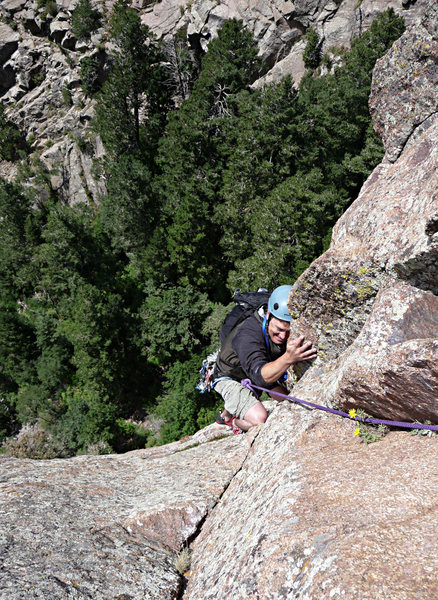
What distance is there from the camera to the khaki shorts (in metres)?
7.19

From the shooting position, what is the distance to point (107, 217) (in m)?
40.0

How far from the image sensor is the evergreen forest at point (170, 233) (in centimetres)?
2339

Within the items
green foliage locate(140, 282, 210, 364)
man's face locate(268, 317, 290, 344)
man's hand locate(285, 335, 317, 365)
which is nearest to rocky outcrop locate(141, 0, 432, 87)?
green foliage locate(140, 282, 210, 364)

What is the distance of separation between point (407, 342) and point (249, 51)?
35.3 m

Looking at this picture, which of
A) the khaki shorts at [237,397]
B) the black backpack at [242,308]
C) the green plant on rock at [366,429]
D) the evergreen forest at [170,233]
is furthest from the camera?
the evergreen forest at [170,233]

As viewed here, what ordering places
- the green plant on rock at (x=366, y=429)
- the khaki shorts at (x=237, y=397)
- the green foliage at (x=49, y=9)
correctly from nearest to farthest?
the green plant on rock at (x=366, y=429) < the khaki shorts at (x=237, y=397) < the green foliage at (x=49, y=9)

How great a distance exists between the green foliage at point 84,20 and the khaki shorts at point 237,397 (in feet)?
211

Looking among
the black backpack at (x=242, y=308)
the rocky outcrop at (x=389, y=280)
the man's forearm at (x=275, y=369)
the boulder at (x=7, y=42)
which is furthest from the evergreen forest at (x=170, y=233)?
the boulder at (x=7, y=42)

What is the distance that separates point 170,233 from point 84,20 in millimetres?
44463

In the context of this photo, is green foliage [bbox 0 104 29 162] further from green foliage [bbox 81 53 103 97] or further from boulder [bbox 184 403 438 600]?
boulder [bbox 184 403 438 600]

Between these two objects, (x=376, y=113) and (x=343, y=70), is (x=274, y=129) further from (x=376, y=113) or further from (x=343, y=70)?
(x=376, y=113)

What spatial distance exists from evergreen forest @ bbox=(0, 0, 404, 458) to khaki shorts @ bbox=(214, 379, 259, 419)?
48.2ft

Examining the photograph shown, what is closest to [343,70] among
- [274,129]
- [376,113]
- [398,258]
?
[274,129]

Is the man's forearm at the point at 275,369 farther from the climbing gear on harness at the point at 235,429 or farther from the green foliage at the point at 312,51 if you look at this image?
the green foliage at the point at 312,51
